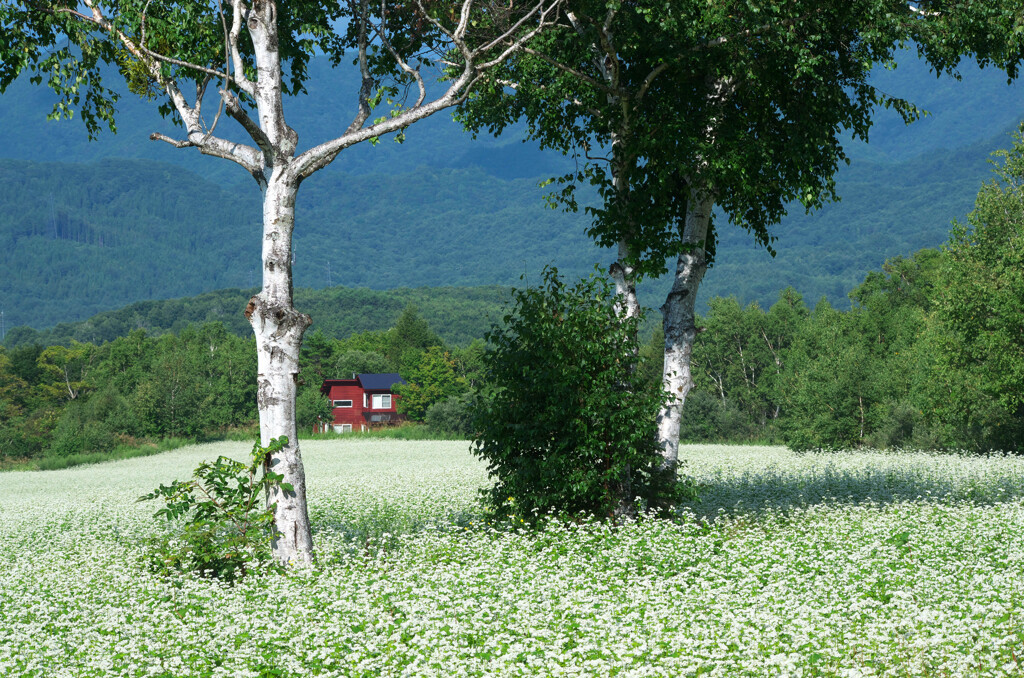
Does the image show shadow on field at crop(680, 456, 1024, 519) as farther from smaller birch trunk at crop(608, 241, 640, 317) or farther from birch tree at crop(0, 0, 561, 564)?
birch tree at crop(0, 0, 561, 564)

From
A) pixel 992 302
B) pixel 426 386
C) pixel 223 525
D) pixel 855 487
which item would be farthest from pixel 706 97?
pixel 426 386

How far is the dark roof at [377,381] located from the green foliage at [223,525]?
99.5 meters

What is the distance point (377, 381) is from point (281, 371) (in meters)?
101

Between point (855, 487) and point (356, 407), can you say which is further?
point (356, 407)

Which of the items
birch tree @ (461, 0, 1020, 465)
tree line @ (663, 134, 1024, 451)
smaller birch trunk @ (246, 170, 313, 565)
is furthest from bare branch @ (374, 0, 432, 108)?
tree line @ (663, 134, 1024, 451)

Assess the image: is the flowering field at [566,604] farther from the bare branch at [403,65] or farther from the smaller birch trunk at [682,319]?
the bare branch at [403,65]

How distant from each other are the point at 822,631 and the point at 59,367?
133m

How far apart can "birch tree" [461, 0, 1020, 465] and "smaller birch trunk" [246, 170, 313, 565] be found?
17.7 ft

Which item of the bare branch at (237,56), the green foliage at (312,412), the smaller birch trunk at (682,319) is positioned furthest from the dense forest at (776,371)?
the bare branch at (237,56)

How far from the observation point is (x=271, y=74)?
1265 cm

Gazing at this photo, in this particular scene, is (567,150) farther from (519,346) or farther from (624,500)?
(624,500)

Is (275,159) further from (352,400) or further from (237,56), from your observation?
(352,400)

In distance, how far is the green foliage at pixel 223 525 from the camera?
11.2 metres

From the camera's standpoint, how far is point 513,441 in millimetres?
14156
